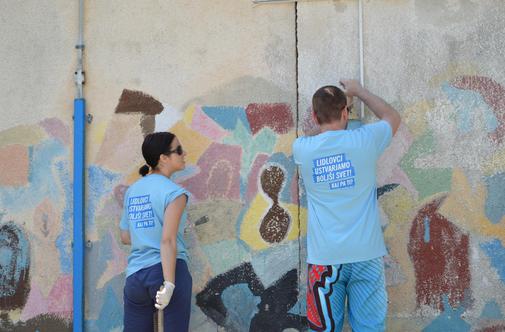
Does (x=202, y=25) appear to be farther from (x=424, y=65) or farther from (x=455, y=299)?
(x=455, y=299)

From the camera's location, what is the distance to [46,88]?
14.7 feet

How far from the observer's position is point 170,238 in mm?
3402

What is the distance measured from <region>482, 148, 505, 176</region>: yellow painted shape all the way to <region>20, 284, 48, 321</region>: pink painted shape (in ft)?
10.7

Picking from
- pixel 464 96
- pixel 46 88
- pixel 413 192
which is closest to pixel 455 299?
pixel 413 192

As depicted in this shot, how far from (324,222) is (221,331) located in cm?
135

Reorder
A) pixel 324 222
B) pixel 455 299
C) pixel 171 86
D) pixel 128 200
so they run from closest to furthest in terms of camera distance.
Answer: pixel 324 222, pixel 128 200, pixel 455 299, pixel 171 86

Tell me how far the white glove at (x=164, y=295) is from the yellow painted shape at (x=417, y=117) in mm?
1954

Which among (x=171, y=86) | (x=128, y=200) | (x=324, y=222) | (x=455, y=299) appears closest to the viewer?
(x=324, y=222)

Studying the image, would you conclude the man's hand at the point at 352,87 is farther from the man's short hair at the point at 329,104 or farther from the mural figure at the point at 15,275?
the mural figure at the point at 15,275

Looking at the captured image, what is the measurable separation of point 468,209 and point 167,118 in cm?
219

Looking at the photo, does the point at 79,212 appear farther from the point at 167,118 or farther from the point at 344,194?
the point at 344,194

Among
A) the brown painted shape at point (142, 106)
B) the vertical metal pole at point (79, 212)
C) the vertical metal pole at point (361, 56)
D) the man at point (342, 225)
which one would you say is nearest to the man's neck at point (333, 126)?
the man at point (342, 225)

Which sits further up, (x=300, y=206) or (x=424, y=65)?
(x=424, y=65)

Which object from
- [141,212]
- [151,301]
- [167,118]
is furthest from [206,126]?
[151,301]
